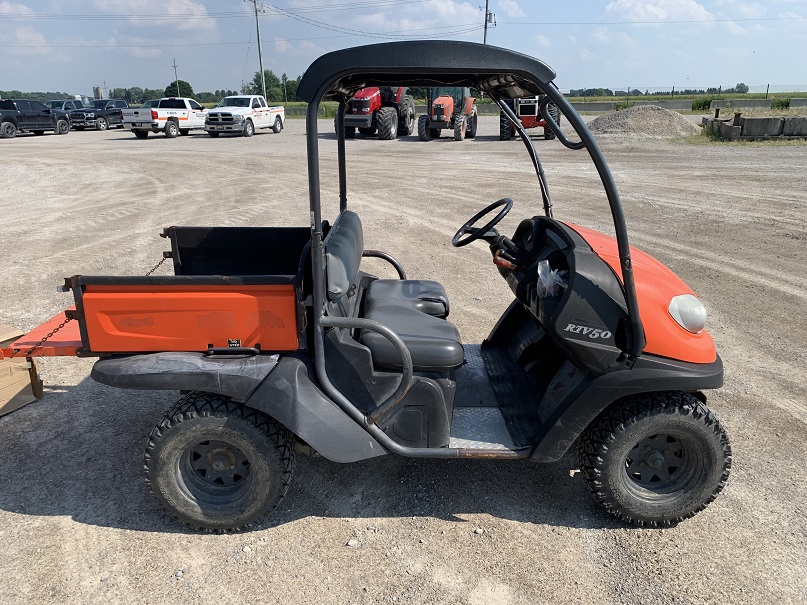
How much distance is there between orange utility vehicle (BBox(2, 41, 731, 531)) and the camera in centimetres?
280

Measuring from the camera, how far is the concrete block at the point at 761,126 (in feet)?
64.5

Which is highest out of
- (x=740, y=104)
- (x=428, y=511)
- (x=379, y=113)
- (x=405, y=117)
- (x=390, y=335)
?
(x=740, y=104)

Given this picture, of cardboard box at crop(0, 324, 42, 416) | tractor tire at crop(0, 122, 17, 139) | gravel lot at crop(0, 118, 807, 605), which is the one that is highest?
tractor tire at crop(0, 122, 17, 139)

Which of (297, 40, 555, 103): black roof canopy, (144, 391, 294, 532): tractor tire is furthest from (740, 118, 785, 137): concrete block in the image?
(144, 391, 294, 532): tractor tire

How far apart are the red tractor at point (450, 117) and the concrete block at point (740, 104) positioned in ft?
66.8

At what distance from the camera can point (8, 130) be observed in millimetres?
25312

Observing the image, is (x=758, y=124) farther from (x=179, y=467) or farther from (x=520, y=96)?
(x=179, y=467)

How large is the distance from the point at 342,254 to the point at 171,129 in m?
24.9

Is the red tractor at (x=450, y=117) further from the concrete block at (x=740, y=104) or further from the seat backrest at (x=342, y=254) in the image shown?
the concrete block at (x=740, y=104)

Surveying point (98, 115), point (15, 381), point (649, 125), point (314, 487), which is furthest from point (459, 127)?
point (314, 487)

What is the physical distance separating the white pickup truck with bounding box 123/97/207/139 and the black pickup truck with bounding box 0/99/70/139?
4.05 metres

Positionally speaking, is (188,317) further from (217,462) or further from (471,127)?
(471,127)

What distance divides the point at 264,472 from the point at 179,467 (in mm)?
429

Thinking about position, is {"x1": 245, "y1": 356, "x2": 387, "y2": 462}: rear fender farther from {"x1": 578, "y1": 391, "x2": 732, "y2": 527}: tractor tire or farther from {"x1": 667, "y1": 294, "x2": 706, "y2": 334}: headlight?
{"x1": 667, "y1": 294, "x2": 706, "y2": 334}: headlight
